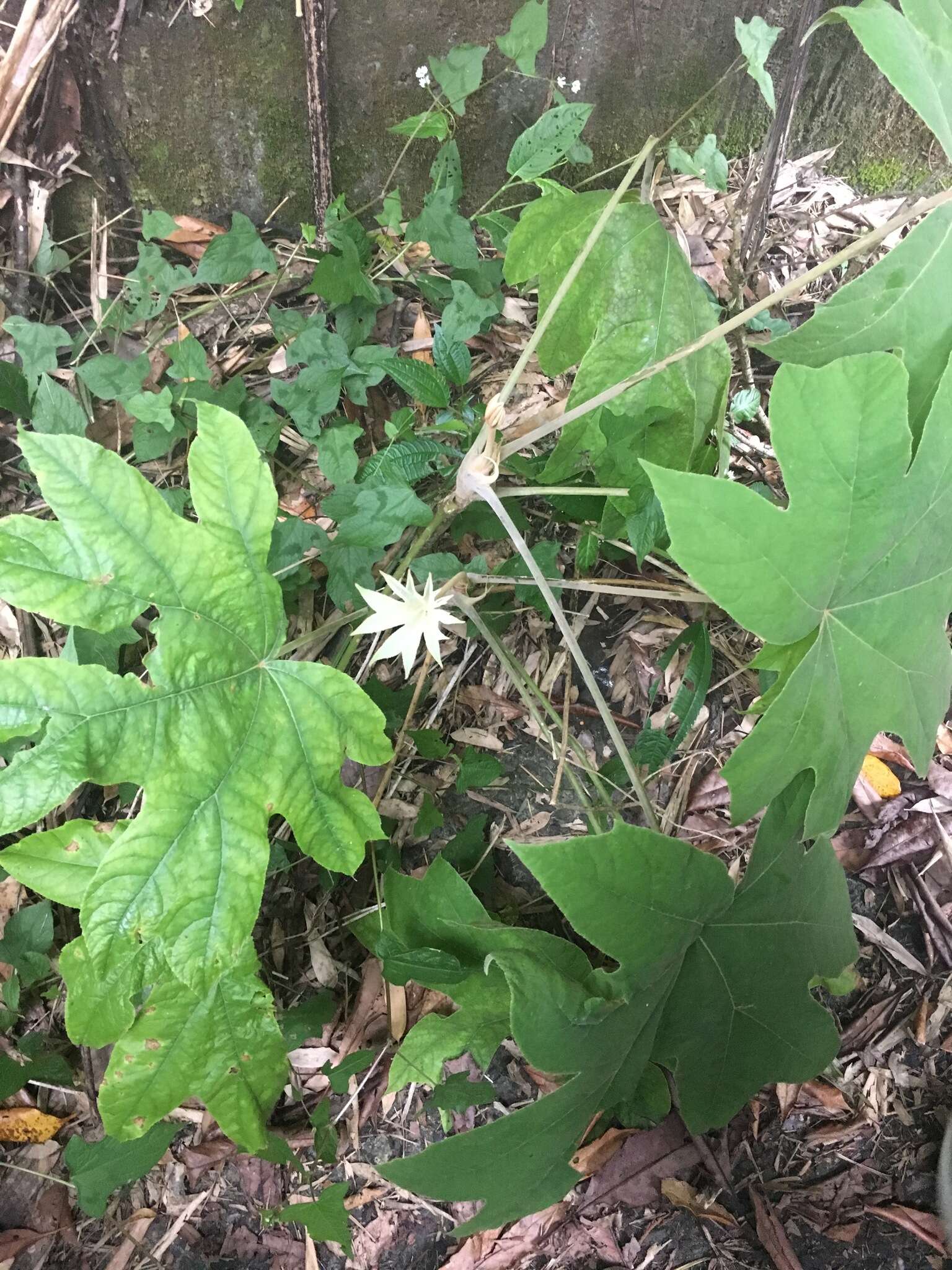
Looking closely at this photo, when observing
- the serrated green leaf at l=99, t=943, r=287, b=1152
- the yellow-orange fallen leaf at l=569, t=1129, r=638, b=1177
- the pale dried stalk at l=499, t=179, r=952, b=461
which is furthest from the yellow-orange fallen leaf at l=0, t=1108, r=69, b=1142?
the pale dried stalk at l=499, t=179, r=952, b=461

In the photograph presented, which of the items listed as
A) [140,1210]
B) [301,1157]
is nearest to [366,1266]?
[301,1157]

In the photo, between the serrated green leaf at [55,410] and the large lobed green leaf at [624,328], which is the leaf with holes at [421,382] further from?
the serrated green leaf at [55,410]

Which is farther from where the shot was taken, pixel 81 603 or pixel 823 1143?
pixel 823 1143

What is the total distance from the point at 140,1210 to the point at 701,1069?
1145 millimetres

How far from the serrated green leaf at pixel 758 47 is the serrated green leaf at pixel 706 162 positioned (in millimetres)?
241

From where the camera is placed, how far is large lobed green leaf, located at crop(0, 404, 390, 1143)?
0.97m

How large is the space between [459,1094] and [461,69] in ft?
6.09

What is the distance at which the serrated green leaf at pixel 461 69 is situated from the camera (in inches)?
58.6

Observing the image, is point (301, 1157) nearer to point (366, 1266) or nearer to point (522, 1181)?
point (366, 1266)

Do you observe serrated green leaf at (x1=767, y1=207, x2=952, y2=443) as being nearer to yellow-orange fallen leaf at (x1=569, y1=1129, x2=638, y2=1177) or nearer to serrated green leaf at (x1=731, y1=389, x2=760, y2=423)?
serrated green leaf at (x1=731, y1=389, x2=760, y2=423)

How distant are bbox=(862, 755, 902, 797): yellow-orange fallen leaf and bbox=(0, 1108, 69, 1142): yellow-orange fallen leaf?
183cm

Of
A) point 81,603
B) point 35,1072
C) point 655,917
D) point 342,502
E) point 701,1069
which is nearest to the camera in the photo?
point 81,603

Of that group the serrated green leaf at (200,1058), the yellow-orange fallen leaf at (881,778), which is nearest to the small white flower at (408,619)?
the serrated green leaf at (200,1058)

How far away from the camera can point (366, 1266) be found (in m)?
1.53
